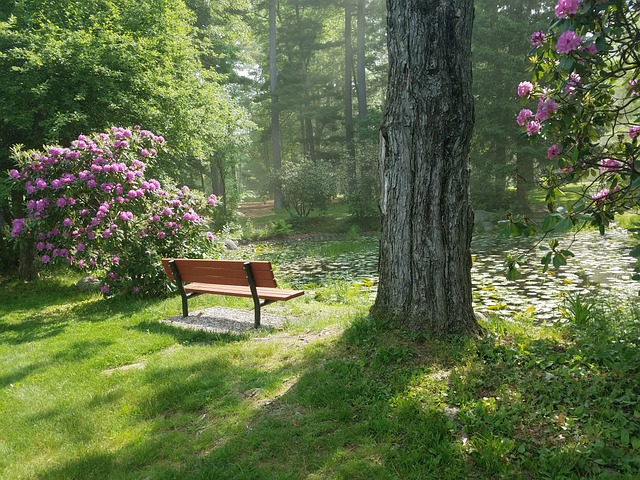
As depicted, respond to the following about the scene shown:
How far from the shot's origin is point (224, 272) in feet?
18.8

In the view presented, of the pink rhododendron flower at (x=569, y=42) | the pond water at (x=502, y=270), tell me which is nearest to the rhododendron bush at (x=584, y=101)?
the pink rhododendron flower at (x=569, y=42)

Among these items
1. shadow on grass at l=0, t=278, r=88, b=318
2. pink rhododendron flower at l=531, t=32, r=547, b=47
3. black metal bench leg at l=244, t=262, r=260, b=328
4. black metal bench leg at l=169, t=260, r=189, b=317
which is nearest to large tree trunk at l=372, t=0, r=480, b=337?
pink rhododendron flower at l=531, t=32, r=547, b=47

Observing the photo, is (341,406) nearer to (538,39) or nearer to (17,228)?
(538,39)

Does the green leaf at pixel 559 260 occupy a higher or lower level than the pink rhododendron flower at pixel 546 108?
lower

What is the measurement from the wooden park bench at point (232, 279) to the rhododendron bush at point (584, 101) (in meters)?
3.12

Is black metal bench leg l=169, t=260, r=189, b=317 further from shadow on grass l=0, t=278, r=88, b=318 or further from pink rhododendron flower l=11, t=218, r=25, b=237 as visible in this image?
shadow on grass l=0, t=278, r=88, b=318

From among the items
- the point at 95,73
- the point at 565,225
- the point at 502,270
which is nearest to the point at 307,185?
the point at 95,73

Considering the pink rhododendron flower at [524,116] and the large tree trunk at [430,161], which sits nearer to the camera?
the pink rhododendron flower at [524,116]

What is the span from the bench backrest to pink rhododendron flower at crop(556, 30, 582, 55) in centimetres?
354

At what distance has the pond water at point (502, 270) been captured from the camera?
21.7 feet

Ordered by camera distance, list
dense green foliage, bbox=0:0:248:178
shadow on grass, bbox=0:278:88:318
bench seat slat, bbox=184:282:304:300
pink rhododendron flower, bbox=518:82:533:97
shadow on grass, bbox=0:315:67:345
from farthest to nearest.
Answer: dense green foliage, bbox=0:0:248:178 → shadow on grass, bbox=0:278:88:318 → shadow on grass, bbox=0:315:67:345 → bench seat slat, bbox=184:282:304:300 → pink rhododendron flower, bbox=518:82:533:97

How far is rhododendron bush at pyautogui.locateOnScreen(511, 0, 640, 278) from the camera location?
266cm

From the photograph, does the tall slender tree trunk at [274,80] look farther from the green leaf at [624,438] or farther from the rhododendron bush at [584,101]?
the green leaf at [624,438]

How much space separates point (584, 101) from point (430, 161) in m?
1.21
